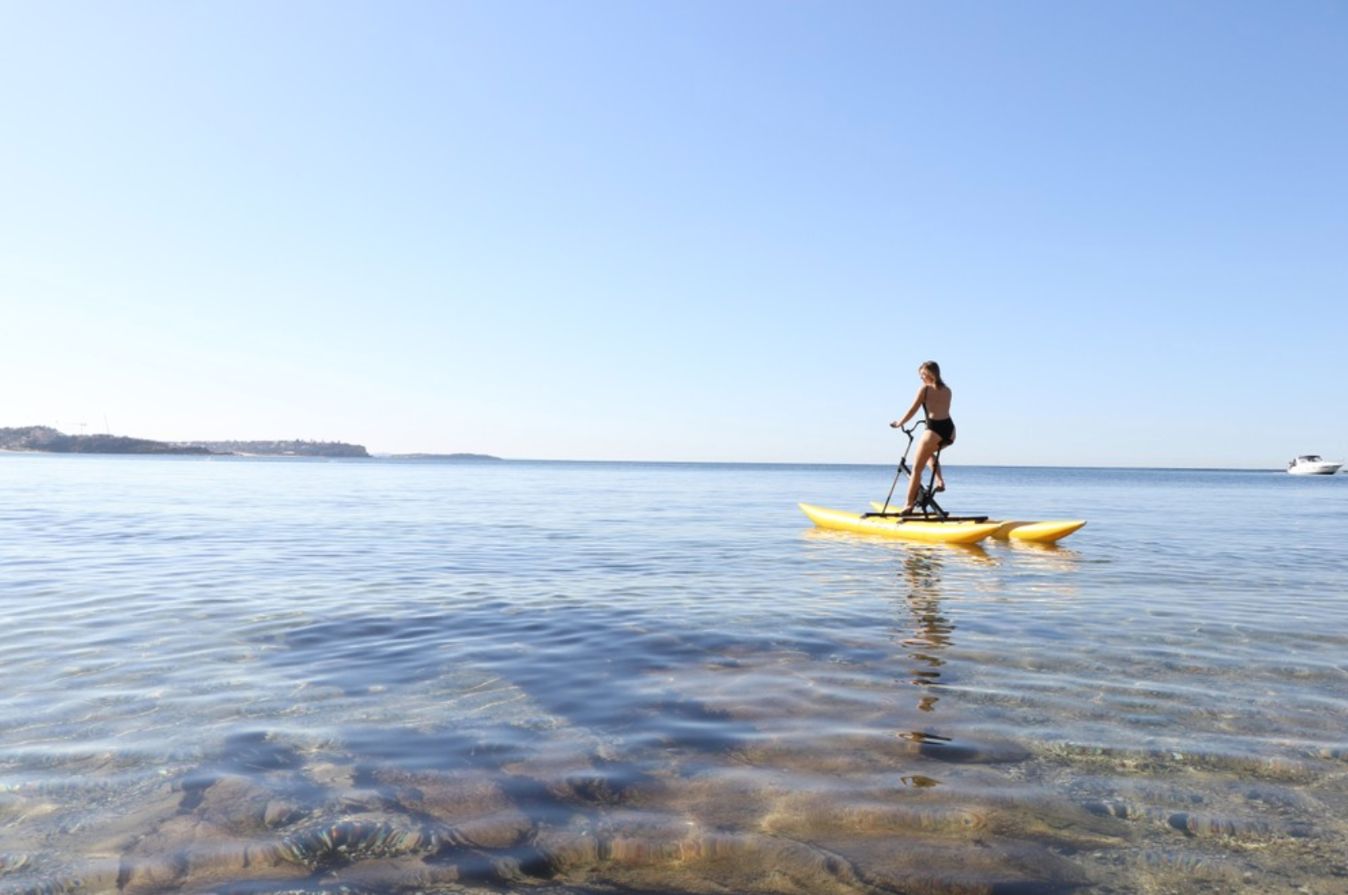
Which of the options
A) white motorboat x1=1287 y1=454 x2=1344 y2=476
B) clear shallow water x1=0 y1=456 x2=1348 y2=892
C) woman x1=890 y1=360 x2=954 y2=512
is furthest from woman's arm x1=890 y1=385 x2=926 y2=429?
white motorboat x1=1287 y1=454 x2=1344 y2=476

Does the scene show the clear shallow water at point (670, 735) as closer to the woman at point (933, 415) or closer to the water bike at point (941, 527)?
the water bike at point (941, 527)

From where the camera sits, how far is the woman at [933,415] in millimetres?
16281

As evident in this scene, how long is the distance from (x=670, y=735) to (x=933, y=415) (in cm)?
1304

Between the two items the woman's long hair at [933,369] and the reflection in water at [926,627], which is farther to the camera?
the woman's long hair at [933,369]

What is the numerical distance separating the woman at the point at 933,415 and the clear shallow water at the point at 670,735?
17.1ft

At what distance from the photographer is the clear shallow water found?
3.33m

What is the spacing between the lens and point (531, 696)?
18.8 ft

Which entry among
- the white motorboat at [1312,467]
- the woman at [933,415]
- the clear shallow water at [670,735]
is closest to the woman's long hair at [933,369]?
the woman at [933,415]

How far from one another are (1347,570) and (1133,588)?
5.53 m

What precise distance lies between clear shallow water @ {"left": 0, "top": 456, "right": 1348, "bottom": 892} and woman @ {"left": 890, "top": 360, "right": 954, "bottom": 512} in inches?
205

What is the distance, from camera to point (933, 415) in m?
16.5

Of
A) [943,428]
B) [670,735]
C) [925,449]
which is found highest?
[943,428]

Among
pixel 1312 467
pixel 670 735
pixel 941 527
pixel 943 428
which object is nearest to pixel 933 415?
pixel 943 428

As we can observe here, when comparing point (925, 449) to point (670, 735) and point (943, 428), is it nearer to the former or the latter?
point (943, 428)
